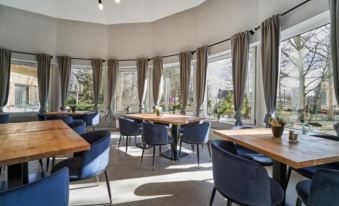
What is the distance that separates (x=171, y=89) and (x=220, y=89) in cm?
172

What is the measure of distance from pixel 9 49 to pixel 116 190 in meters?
5.32

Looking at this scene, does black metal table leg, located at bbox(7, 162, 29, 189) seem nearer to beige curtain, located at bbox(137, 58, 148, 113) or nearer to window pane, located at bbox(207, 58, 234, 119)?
window pane, located at bbox(207, 58, 234, 119)

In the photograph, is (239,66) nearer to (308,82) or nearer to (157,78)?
(308,82)

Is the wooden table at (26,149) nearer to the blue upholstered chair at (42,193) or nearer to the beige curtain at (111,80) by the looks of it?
the blue upholstered chair at (42,193)

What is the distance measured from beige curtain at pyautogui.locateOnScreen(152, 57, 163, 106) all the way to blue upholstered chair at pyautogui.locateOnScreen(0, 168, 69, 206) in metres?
5.08

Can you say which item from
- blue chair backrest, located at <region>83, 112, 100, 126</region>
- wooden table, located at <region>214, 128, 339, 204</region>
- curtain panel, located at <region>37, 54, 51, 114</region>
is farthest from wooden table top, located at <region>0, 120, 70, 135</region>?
curtain panel, located at <region>37, 54, 51, 114</region>

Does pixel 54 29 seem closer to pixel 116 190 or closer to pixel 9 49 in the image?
pixel 9 49

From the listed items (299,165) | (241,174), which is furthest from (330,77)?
(241,174)

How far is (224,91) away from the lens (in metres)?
4.98

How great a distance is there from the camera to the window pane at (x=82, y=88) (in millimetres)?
6812

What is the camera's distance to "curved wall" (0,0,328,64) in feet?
14.4

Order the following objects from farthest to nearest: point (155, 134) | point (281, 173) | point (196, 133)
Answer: point (196, 133), point (155, 134), point (281, 173)

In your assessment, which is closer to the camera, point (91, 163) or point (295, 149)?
point (295, 149)

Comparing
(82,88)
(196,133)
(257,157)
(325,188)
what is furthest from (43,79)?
(325,188)
